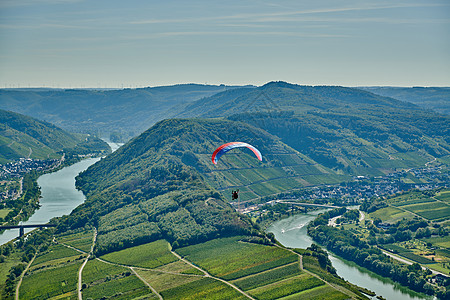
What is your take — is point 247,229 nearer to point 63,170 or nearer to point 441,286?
point 441,286

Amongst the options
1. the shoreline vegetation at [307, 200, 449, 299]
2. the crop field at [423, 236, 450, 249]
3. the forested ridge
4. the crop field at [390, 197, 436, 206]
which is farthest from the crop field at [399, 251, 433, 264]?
the crop field at [390, 197, 436, 206]

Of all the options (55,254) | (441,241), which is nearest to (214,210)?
(55,254)

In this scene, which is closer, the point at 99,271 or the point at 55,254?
the point at 99,271

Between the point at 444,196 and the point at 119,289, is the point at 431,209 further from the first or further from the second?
the point at 119,289

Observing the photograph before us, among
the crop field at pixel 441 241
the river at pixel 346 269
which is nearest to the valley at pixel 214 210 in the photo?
the crop field at pixel 441 241

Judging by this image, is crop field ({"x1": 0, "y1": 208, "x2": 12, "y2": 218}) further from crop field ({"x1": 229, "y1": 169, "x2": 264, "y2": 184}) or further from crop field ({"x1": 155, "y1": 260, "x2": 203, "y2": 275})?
crop field ({"x1": 229, "y1": 169, "x2": 264, "y2": 184})

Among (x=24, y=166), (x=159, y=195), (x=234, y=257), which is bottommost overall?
(x=234, y=257)

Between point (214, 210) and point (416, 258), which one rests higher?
point (214, 210)

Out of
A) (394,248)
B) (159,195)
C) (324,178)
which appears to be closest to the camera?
(394,248)
